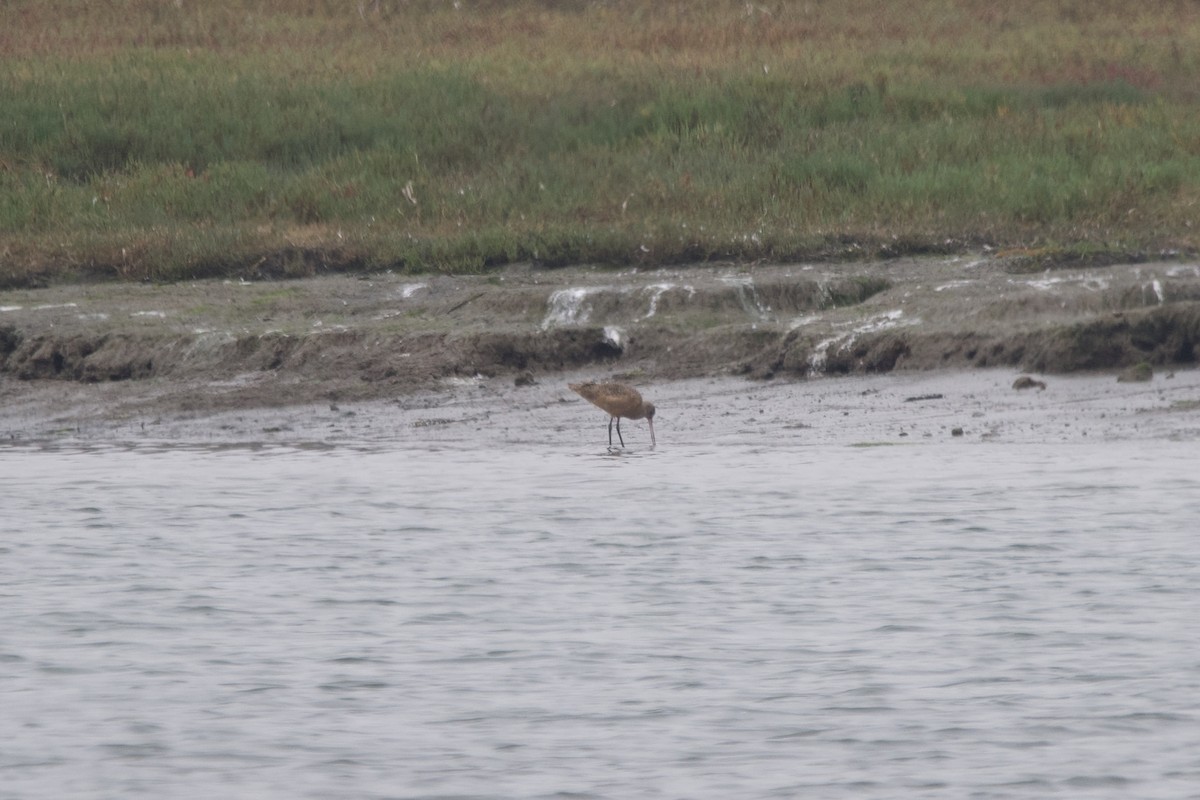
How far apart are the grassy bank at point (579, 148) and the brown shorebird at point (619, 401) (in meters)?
4.02

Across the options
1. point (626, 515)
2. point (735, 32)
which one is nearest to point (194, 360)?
point (626, 515)

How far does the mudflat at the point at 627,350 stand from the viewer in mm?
12328

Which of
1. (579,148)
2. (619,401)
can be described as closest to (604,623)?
(619,401)

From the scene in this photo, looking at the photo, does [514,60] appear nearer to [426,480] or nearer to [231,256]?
[231,256]

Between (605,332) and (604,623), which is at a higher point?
(605,332)

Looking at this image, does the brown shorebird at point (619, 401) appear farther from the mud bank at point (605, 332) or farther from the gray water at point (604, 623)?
the mud bank at point (605, 332)

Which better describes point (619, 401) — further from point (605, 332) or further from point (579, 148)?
point (579, 148)

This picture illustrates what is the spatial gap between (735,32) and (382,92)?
7042 mm

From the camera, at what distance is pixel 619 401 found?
1164 centimetres

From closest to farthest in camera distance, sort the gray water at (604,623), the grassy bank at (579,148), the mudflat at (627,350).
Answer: the gray water at (604,623)
the mudflat at (627,350)
the grassy bank at (579,148)

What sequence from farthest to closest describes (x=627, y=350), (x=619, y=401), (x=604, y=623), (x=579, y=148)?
1. (x=579, y=148)
2. (x=627, y=350)
3. (x=619, y=401)
4. (x=604, y=623)

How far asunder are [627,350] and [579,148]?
19.8ft

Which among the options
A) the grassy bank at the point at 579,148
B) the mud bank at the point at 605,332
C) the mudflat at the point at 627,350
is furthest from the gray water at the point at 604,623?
the grassy bank at the point at 579,148

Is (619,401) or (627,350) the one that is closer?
(619,401)
